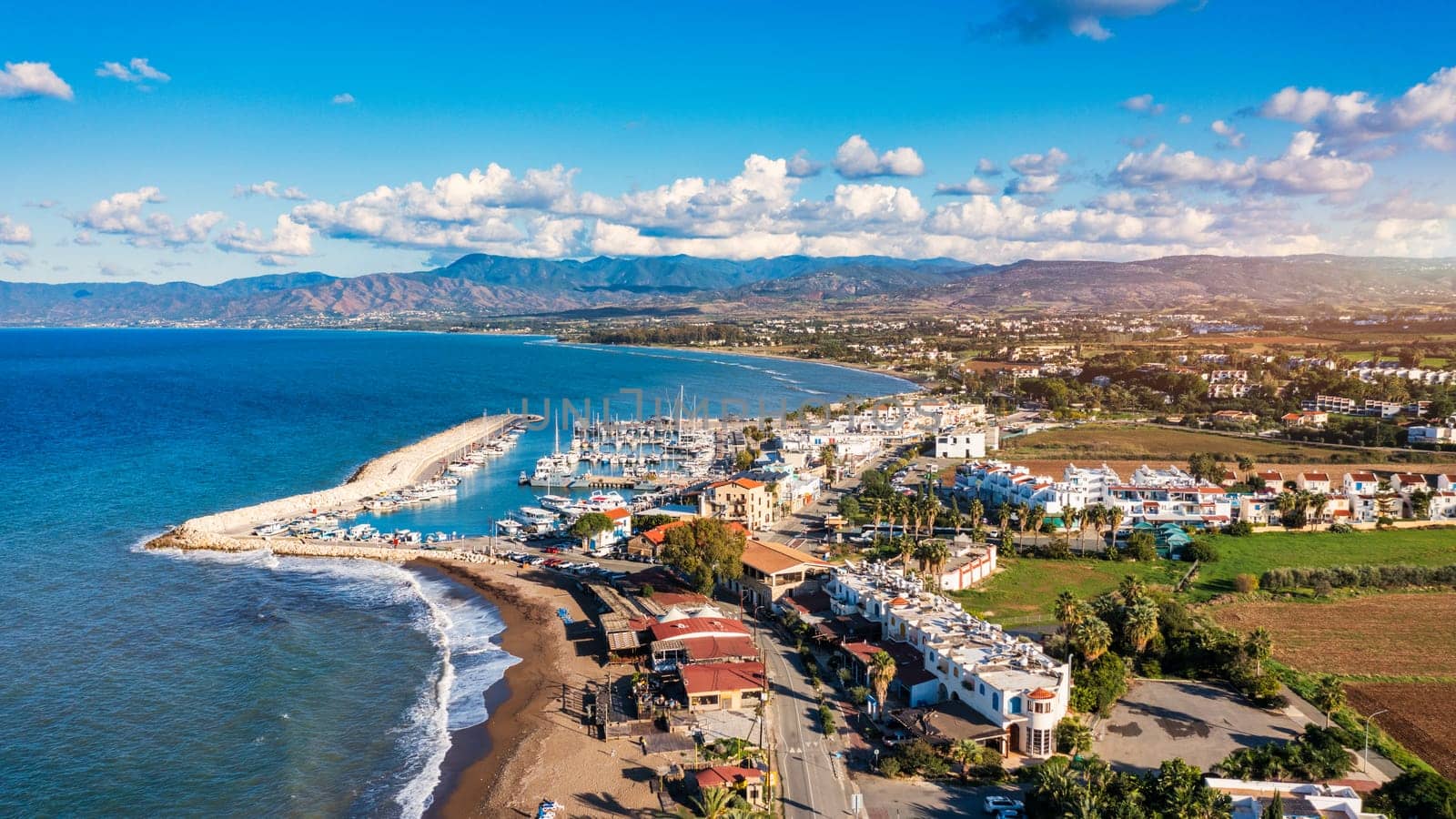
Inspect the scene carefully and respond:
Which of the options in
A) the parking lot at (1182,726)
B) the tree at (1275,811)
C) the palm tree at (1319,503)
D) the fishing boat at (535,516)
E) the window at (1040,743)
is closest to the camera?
the tree at (1275,811)

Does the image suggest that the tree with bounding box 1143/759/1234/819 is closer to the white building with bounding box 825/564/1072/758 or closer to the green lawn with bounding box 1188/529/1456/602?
the white building with bounding box 825/564/1072/758

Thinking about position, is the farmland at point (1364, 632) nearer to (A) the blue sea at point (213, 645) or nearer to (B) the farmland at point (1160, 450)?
(B) the farmland at point (1160, 450)

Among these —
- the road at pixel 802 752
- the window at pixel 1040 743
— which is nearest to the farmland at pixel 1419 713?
the window at pixel 1040 743

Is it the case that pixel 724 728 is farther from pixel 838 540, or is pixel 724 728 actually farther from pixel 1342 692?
pixel 838 540

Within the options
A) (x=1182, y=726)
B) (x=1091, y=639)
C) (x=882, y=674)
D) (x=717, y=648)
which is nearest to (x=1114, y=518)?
(x=1091, y=639)

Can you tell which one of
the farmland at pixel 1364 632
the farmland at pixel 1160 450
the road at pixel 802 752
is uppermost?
the farmland at pixel 1160 450

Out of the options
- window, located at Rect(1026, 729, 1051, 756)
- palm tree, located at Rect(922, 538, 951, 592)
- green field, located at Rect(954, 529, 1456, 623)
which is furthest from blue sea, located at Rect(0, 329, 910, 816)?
green field, located at Rect(954, 529, 1456, 623)

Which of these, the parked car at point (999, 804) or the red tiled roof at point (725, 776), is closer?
the parked car at point (999, 804)

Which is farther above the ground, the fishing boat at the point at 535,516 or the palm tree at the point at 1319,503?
the palm tree at the point at 1319,503

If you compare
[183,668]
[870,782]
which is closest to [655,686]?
[870,782]
